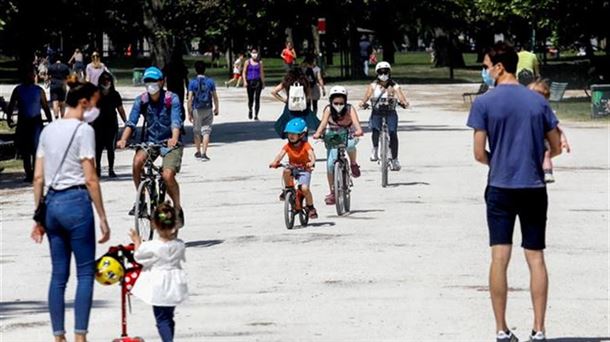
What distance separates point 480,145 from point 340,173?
907 cm

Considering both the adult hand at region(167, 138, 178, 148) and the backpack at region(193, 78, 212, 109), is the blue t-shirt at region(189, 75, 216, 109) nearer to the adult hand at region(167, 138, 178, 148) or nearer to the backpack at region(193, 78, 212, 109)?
the backpack at region(193, 78, 212, 109)

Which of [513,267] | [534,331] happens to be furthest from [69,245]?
[513,267]

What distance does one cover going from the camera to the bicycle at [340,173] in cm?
1967

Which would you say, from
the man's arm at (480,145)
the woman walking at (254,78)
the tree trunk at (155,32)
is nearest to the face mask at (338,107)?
the man's arm at (480,145)

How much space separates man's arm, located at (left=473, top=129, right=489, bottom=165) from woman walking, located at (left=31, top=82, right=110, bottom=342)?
93.0 inches

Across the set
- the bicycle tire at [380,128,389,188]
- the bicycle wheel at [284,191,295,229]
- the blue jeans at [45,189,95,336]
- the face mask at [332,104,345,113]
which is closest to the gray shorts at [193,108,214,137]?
the bicycle tire at [380,128,389,188]

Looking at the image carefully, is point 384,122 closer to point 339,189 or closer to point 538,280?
point 339,189

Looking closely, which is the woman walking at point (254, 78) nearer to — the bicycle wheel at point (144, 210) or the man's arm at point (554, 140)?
the bicycle wheel at point (144, 210)

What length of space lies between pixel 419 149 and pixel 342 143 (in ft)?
34.7

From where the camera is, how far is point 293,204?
18.4 meters

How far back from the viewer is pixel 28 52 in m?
33.1

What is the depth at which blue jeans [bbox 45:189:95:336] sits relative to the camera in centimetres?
1066

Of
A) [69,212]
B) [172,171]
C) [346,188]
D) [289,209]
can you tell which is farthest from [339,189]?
[69,212]

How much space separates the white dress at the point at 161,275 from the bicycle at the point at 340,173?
30.4 feet
